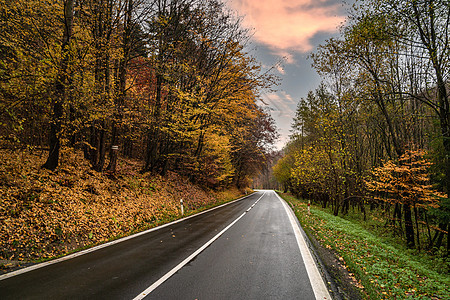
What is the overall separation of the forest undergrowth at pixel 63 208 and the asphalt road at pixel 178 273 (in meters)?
1.05

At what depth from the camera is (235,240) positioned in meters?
6.62

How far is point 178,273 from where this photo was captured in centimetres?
411

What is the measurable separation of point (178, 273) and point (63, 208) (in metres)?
4.97

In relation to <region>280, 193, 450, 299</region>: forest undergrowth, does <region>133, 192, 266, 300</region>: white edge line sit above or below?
above

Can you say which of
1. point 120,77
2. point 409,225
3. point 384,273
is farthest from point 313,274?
point 120,77

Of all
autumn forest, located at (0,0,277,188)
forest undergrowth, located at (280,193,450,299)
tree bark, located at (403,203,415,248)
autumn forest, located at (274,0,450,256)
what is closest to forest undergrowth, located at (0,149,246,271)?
autumn forest, located at (0,0,277,188)

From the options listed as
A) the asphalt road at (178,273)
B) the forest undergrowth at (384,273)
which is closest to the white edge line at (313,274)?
the asphalt road at (178,273)

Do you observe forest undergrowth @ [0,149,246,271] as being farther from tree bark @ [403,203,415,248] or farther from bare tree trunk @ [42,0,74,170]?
tree bark @ [403,203,415,248]

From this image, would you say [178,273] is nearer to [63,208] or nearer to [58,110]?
[63,208]

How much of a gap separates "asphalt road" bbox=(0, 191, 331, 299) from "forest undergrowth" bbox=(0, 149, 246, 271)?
1.05 metres

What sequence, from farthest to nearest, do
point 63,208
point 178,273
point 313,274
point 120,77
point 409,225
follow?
point 120,77 → point 409,225 → point 63,208 → point 313,274 → point 178,273

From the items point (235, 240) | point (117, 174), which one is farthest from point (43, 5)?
point (235, 240)

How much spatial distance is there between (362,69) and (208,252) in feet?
40.3

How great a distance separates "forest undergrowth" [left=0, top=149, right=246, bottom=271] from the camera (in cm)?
505
